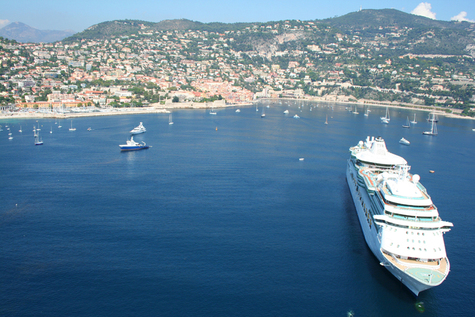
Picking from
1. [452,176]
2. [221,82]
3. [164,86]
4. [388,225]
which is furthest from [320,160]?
[221,82]

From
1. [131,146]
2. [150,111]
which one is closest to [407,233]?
[131,146]

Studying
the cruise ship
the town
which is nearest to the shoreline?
the town

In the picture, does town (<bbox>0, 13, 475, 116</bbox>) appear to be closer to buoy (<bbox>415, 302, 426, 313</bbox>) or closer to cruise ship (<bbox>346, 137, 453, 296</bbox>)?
cruise ship (<bbox>346, 137, 453, 296</bbox>)

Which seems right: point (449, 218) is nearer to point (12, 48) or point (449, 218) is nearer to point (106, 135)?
point (106, 135)

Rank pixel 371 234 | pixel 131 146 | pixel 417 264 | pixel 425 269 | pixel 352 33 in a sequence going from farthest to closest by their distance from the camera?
pixel 352 33 < pixel 131 146 < pixel 371 234 < pixel 417 264 < pixel 425 269

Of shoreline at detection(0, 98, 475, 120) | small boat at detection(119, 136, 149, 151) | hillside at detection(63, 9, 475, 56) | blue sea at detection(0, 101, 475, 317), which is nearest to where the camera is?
blue sea at detection(0, 101, 475, 317)

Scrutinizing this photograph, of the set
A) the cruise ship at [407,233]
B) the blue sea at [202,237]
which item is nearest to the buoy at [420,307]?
the blue sea at [202,237]

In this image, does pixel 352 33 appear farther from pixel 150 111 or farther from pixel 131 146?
pixel 131 146
